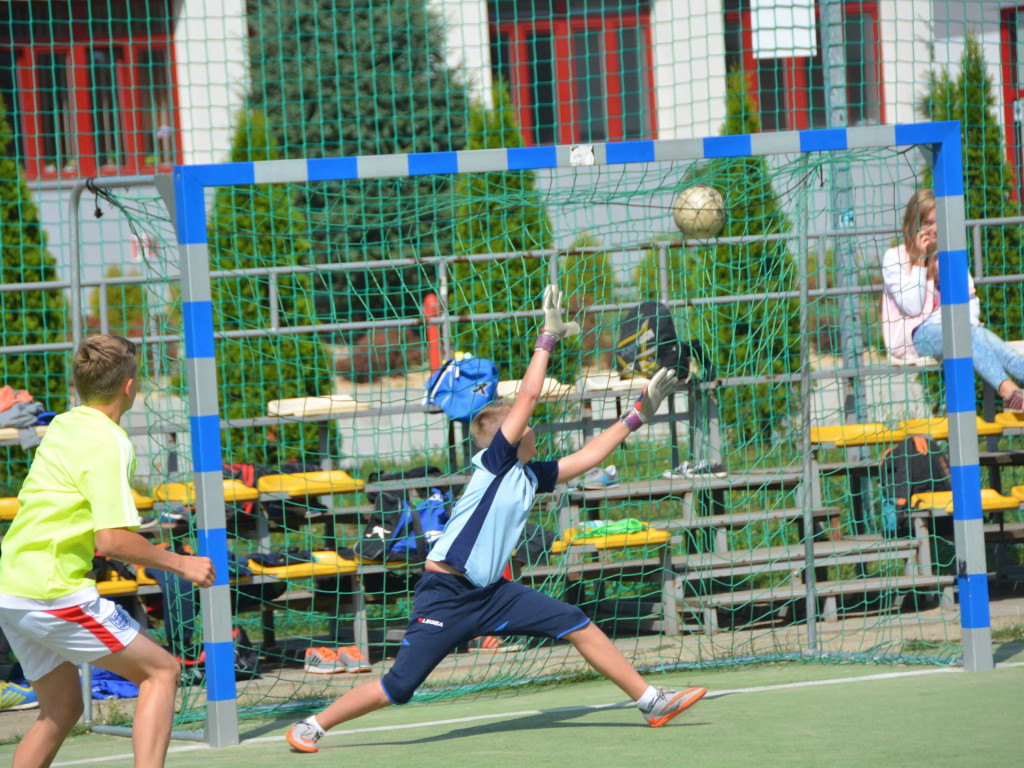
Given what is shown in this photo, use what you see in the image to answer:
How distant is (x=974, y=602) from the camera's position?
5312 mm

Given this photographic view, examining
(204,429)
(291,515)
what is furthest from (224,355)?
(204,429)

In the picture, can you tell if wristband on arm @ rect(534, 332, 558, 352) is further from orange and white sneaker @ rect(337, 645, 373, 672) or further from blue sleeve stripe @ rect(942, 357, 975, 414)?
orange and white sneaker @ rect(337, 645, 373, 672)

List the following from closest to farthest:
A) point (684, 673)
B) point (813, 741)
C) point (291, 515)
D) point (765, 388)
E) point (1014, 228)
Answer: point (813, 741), point (684, 673), point (291, 515), point (765, 388), point (1014, 228)

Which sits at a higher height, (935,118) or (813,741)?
(935,118)

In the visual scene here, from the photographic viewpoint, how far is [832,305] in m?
8.81

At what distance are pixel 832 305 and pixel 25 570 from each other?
654 cm

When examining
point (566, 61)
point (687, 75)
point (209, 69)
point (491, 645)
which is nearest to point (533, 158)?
point (491, 645)

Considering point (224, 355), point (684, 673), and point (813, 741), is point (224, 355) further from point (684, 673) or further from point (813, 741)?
point (813, 741)

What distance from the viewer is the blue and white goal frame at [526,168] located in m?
4.74

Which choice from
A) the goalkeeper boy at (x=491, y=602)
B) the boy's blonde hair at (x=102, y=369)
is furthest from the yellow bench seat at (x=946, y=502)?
the boy's blonde hair at (x=102, y=369)

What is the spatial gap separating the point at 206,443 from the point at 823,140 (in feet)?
9.48

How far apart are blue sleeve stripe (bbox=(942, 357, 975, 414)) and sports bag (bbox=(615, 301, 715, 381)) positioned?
1741mm

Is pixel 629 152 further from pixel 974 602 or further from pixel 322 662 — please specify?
pixel 322 662

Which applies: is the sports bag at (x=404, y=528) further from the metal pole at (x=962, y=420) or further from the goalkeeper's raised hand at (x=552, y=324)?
the metal pole at (x=962, y=420)
